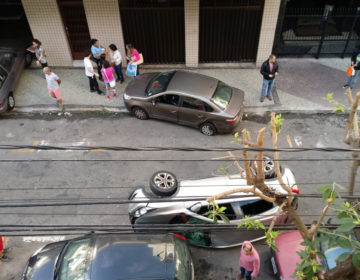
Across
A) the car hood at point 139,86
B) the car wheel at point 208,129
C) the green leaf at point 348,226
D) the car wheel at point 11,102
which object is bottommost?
the car wheel at point 208,129

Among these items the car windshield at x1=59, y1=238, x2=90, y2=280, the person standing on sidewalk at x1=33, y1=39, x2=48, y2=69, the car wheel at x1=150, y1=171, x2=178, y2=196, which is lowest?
the car windshield at x1=59, y1=238, x2=90, y2=280

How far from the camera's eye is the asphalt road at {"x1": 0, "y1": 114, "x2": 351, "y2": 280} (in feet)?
28.0

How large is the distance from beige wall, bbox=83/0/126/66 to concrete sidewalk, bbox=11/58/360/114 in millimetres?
1479

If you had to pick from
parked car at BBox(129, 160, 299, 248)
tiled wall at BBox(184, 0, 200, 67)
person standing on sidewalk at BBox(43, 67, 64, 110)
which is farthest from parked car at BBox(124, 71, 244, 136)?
parked car at BBox(129, 160, 299, 248)

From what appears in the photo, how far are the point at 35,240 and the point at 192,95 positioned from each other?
5.59 metres

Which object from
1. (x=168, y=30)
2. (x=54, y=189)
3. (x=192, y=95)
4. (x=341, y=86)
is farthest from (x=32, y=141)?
(x=341, y=86)

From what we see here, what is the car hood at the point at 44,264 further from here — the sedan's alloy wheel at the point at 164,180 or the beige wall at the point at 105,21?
the beige wall at the point at 105,21

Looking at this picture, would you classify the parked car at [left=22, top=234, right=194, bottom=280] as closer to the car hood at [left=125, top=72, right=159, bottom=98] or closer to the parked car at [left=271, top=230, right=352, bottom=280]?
the parked car at [left=271, top=230, right=352, bottom=280]

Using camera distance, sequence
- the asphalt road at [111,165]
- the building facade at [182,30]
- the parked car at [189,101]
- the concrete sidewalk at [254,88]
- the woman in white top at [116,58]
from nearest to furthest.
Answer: the asphalt road at [111,165]
the parked car at [189,101]
the woman in white top at [116,58]
the concrete sidewalk at [254,88]
the building facade at [182,30]

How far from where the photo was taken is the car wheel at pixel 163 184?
755cm

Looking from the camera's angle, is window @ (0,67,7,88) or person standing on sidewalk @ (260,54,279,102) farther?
window @ (0,67,7,88)

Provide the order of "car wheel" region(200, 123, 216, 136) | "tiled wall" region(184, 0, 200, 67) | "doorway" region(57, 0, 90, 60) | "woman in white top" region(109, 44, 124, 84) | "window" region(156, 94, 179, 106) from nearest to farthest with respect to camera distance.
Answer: "window" region(156, 94, 179, 106) < "car wheel" region(200, 123, 216, 136) < "woman in white top" region(109, 44, 124, 84) < "tiled wall" region(184, 0, 200, 67) < "doorway" region(57, 0, 90, 60)

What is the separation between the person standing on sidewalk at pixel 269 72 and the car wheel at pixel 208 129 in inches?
94.4

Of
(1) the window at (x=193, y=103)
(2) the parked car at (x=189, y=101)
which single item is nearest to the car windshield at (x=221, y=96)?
(2) the parked car at (x=189, y=101)
